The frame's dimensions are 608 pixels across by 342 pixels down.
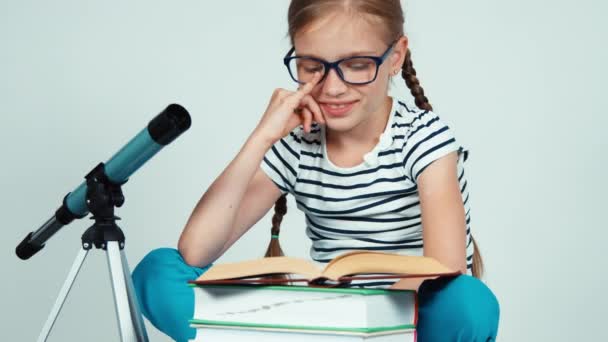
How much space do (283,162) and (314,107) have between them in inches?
6.8

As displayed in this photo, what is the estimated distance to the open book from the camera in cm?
114

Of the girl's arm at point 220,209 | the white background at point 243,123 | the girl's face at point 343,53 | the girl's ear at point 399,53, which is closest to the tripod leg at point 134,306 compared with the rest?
the girl's arm at point 220,209

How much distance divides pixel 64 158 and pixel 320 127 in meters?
0.97

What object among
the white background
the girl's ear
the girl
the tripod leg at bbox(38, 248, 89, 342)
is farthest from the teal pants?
the white background

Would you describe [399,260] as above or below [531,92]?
below

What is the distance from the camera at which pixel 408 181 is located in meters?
1.67

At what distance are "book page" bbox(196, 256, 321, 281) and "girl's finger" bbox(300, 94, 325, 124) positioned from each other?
0.47m

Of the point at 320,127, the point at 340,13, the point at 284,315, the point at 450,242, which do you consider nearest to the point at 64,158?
the point at 320,127

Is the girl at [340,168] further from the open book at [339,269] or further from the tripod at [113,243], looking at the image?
the open book at [339,269]

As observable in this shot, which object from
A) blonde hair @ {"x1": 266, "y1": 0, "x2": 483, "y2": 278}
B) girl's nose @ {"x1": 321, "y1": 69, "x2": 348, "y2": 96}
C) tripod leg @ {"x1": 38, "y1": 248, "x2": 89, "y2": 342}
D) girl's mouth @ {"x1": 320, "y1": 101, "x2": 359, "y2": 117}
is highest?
blonde hair @ {"x1": 266, "y1": 0, "x2": 483, "y2": 278}

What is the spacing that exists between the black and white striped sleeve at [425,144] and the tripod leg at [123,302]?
1.61ft

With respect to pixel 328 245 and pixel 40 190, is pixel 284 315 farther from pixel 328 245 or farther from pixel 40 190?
pixel 40 190

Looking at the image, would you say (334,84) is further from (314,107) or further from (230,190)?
(230,190)

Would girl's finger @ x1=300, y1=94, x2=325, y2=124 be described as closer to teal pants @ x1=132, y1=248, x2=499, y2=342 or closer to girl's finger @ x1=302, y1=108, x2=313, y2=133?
girl's finger @ x1=302, y1=108, x2=313, y2=133
